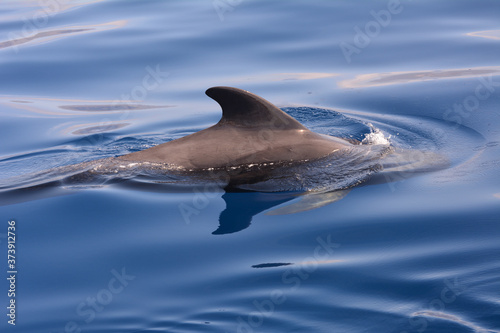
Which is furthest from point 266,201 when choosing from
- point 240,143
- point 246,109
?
point 246,109

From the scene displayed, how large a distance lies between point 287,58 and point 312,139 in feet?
22.8

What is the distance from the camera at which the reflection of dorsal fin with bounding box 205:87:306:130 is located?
334 inches

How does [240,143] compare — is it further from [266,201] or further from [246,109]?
[266,201]

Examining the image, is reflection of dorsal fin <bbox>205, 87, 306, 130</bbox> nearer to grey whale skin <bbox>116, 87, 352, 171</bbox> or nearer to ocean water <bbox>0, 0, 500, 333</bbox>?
grey whale skin <bbox>116, 87, 352, 171</bbox>

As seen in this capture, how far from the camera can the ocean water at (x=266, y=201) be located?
18.4ft

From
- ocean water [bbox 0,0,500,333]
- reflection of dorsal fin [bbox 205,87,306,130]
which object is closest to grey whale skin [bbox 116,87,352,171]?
reflection of dorsal fin [bbox 205,87,306,130]

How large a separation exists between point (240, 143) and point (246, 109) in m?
0.46

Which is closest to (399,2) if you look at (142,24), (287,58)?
(287,58)

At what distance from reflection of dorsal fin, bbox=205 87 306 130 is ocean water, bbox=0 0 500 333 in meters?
0.80

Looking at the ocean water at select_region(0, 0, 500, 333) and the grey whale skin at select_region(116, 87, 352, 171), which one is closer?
the ocean water at select_region(0, 0, 500, 333)

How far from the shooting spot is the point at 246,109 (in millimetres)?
8578

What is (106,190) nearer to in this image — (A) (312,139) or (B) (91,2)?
(A) (312,139)

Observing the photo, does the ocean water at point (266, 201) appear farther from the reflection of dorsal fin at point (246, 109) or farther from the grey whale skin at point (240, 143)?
the reflection of dorsal fin at point (246, 109)

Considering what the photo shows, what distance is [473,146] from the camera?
977 centimetres
